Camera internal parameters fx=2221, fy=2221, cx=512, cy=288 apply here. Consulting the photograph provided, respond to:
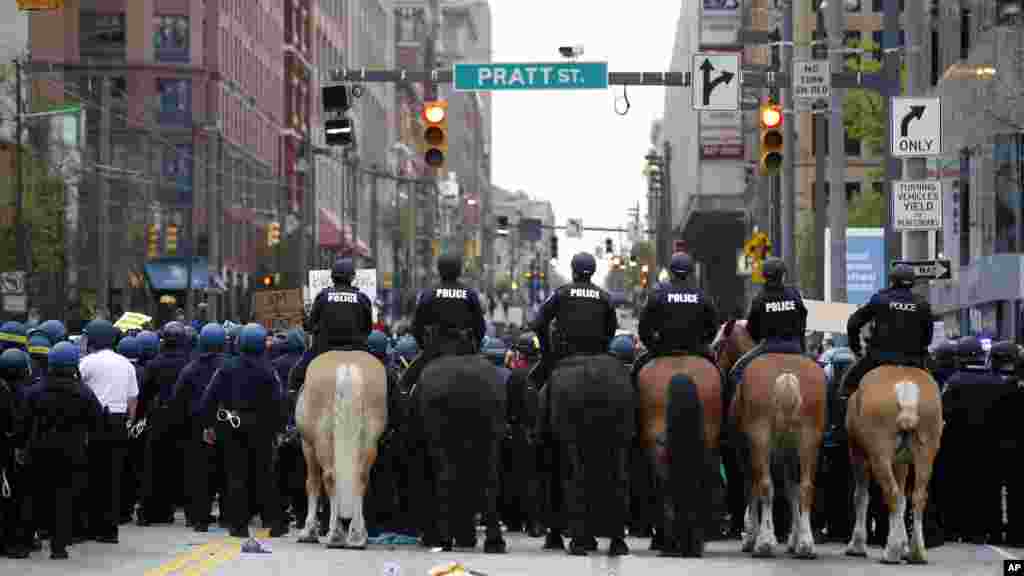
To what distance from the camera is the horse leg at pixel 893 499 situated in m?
17.3

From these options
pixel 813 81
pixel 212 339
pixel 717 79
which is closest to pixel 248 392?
pixel 212 339

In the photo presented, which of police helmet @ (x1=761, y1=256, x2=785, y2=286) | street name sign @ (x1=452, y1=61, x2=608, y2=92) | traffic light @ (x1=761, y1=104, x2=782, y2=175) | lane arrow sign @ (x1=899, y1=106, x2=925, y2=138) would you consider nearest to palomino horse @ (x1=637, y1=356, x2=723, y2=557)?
police helmet @ (x1=761, y1=256, x2=785, y2=286)

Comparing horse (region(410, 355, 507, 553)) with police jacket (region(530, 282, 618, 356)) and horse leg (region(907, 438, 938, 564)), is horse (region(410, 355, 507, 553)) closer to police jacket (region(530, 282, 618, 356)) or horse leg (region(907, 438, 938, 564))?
police jacket (region(530, 282, 618, 356))

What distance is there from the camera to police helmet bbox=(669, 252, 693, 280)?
18250 mm

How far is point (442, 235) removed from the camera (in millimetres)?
185750

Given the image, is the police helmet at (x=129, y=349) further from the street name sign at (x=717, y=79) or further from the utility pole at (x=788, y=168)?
the utility pole at (x=788, y=168)

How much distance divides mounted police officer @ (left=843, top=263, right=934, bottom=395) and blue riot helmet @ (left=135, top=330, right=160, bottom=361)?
314 inches

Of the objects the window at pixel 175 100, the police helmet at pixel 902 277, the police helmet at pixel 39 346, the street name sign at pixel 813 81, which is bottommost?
the police helmet at pixel 39 346

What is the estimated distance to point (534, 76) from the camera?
38000 millimetres

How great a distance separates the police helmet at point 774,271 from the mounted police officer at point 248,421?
15.6ft

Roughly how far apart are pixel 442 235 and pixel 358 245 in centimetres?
6303

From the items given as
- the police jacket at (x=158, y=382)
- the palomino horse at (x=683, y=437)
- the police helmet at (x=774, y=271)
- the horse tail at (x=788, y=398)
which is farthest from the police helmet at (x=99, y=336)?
the horse tail at (x=788, y=398)

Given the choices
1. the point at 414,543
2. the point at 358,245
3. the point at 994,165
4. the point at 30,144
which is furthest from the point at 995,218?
the point at 358,245

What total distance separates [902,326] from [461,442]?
3.72 metres
